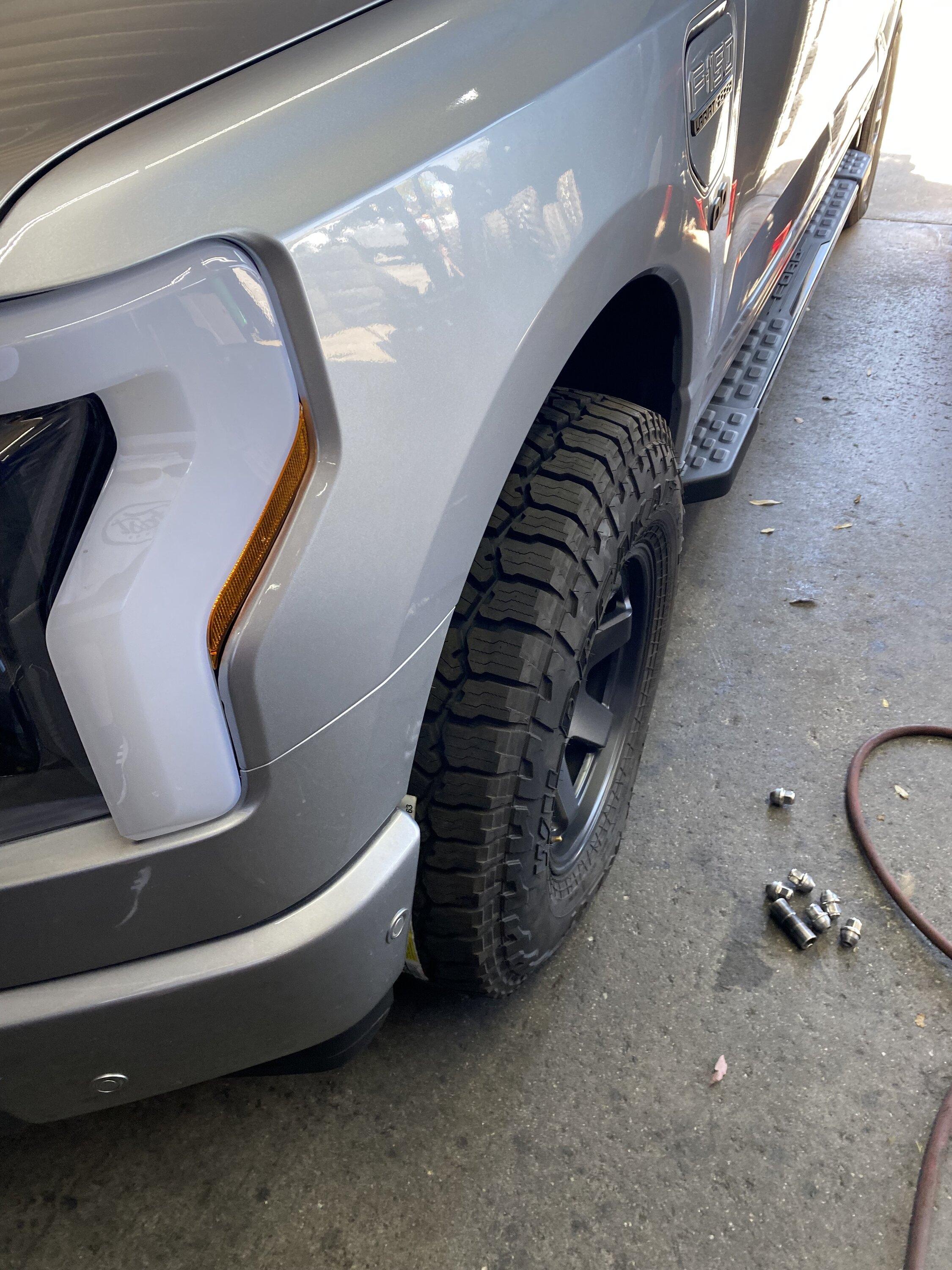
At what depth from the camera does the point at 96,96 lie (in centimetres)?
78

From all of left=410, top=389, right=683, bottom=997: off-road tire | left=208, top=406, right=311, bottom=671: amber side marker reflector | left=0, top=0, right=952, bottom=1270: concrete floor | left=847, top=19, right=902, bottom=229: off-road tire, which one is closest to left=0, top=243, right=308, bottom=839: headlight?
left=208, top=406, right=311, bottom=671: amber side marker reflector

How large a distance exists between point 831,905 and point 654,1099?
48cm

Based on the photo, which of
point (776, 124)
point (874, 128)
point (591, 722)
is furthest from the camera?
point (874, 128)

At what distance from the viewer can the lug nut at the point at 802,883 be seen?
5.55ft

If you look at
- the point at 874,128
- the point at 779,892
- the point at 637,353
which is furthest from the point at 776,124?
the point at 874,128

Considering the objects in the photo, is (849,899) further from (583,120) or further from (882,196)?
(882,196)

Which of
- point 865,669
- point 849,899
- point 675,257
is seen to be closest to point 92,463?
point 675,257

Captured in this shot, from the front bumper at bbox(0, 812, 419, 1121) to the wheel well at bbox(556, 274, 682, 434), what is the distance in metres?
0.87

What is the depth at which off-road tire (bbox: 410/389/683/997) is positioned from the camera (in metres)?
1.17

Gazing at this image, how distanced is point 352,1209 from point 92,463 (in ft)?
3.57

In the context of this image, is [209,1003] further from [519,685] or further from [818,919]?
[818,919]

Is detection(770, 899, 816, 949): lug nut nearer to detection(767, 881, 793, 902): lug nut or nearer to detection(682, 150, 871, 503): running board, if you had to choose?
detection(767, 881, 793, 902): lug nut

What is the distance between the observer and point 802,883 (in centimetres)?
169

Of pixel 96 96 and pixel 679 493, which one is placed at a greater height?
pixel 96 96
